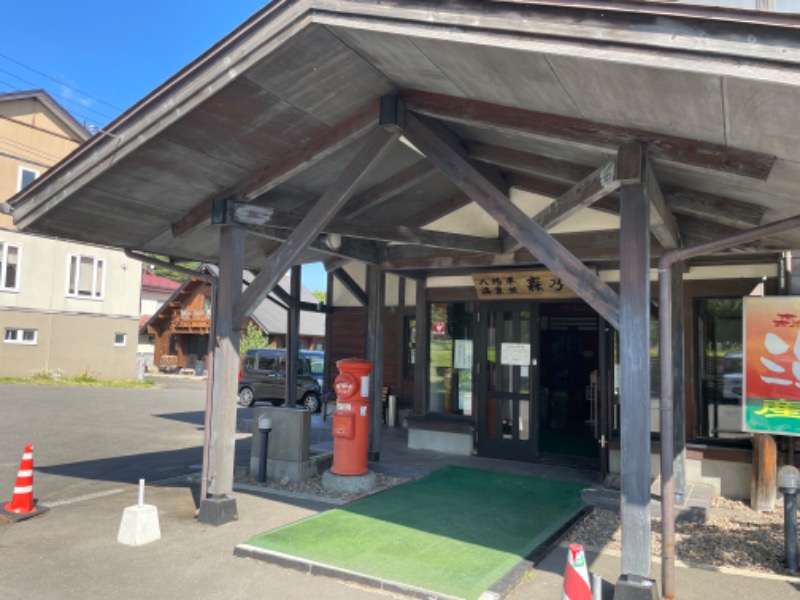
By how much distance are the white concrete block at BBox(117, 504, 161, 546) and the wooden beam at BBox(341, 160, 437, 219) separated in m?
3.85

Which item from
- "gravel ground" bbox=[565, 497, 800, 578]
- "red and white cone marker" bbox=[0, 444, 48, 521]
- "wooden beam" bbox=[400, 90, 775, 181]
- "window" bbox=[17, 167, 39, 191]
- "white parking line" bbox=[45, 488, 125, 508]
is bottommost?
"white parking line" bbox=[45, 488, 125, 508]

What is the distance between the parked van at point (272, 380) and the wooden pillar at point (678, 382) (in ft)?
36.2

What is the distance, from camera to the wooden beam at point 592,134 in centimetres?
379

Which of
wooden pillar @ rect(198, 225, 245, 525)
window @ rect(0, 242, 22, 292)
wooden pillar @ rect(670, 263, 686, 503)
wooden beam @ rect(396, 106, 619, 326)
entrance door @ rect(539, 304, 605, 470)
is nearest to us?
wooden beam @ rect(396, 106, 619, 326)

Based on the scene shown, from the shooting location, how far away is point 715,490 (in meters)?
6.74

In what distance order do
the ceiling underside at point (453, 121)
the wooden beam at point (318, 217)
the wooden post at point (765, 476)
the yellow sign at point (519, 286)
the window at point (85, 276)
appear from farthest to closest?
the window at point (85, 276)
the yellow sign at point (519, 286)
the wooden post at point (765, 476)
the wooden beam at point (318, 217)
the ceiling underside at point (453, 121)

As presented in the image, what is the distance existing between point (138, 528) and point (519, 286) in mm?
Answer: 5651

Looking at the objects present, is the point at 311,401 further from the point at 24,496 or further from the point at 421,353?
the point at 24,496

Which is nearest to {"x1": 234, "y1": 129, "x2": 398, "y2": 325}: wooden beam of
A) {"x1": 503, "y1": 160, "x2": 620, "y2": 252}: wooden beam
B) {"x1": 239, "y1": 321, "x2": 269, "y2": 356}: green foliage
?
{"x1": 503, "y1": 160, "x2": 620, "y2": 252}: wooden beam

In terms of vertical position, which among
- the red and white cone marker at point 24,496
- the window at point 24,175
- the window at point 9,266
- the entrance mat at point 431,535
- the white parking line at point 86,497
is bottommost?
the white parking line at point 86,497

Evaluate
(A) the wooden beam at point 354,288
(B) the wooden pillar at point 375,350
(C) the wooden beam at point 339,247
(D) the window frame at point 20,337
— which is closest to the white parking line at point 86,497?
(B) the wooden pillar at point 375,350

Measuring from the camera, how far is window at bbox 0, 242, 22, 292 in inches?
808

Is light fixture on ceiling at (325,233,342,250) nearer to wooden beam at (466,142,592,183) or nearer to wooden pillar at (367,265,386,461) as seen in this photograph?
wooden pillar at (367,265,386,461)

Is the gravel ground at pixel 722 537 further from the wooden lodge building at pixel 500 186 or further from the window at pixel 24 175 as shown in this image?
the window at pixel 24 175
